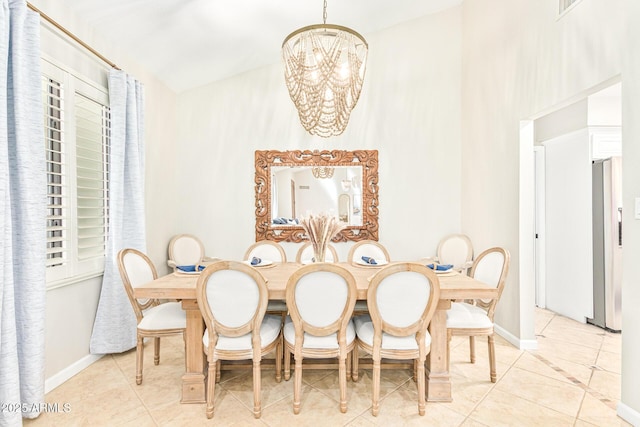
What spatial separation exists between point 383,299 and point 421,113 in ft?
9.64

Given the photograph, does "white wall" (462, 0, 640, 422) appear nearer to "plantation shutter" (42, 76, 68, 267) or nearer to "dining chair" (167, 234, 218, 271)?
"dining chair" (167, 234, 218, 271)

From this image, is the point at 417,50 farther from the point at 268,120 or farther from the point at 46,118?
the point at 46,118

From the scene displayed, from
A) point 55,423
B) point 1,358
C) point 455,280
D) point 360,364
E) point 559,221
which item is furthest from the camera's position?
point 559,221

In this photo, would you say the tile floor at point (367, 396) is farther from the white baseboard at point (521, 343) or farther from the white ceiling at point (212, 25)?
the white ceiling at point (212, 25)

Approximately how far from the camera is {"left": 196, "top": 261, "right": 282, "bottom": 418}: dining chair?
1993 mm

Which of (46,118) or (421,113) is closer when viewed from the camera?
(46,118)

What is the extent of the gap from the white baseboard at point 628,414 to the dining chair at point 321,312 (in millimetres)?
1640

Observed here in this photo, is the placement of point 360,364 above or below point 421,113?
below

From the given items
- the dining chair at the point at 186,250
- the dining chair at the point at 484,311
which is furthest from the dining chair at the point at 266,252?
the dining chair at the point at 484,311

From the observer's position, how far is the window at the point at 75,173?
242 centimetres

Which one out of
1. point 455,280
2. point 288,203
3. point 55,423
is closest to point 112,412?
point 55,423

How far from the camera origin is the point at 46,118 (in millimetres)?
2402

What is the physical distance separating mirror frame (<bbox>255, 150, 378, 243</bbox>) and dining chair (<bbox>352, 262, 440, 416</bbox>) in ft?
7.10

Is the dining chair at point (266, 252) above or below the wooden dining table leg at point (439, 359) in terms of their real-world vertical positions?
above
